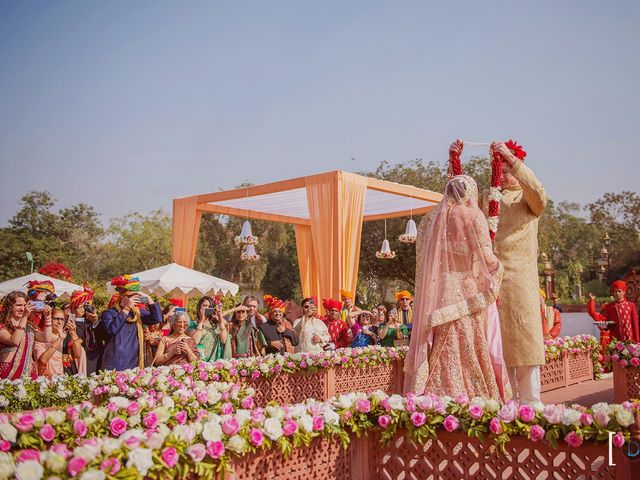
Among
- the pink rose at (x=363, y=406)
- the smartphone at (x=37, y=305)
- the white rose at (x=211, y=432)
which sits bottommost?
the white rose at (x=211, y=432)

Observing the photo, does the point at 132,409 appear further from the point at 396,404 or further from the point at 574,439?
the point at 574,439

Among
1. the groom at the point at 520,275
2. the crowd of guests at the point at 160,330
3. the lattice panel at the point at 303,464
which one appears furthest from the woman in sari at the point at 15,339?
the groom at the point at 520,275

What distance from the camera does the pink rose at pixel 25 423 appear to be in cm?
282

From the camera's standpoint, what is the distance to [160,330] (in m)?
8.45

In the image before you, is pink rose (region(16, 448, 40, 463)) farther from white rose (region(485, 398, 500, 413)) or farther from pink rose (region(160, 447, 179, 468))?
white rose (region(485, 398, 500, 413))

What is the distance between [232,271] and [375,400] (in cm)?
3433

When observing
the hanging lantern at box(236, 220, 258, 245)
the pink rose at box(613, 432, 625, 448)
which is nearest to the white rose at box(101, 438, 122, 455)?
the pink rose at box(613, 432, 625, 448)

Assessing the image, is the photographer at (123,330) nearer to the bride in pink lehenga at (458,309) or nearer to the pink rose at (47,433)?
the bride in pink lehenga at (458,309)

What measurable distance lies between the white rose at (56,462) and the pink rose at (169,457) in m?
0.36

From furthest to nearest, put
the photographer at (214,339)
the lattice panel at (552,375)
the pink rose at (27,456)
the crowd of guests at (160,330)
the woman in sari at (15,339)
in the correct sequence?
the lattice panel at (552,375) → the photographer at (214,339) → the crowd of guests at (160,330) → the woman in sari at (15,339) → the pink rose at (27,456)

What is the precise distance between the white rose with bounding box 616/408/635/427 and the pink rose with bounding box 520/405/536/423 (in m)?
0.37

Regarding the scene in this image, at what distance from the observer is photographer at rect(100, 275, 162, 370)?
5.95 metres

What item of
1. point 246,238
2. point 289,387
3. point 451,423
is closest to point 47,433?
point 451,423

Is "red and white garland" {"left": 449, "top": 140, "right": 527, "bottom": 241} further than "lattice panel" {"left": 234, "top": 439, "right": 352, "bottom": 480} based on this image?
Yes
